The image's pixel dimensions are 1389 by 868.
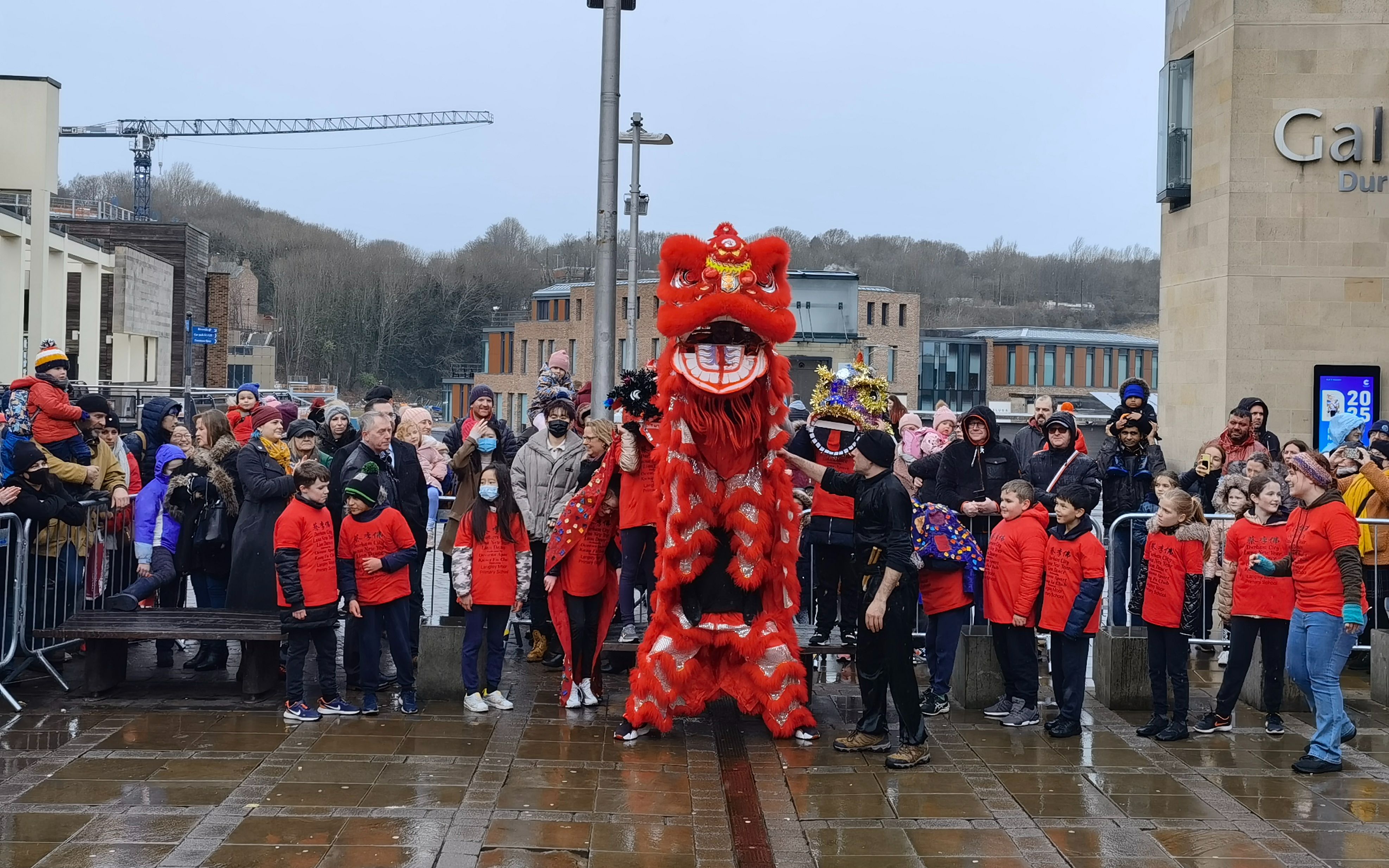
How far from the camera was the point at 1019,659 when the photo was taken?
903cm

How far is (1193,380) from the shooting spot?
17.2 meters

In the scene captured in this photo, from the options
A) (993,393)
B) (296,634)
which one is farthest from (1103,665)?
(993,393)

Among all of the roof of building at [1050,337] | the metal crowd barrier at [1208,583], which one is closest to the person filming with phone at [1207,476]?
the metal crowd barrier at [1208,583]

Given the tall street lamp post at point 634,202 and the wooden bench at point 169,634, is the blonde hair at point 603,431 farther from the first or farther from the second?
the tall street lamp post at point 634,202

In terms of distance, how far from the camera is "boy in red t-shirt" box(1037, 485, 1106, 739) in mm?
8570

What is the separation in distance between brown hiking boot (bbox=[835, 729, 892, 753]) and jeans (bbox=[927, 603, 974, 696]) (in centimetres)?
113

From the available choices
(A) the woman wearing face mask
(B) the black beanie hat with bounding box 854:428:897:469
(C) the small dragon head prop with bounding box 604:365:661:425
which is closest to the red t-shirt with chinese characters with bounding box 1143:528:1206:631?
(A) the woman wearing face mask

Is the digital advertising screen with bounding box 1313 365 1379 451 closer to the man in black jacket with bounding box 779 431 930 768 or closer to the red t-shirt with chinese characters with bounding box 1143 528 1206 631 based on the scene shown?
the red t-shirt with chinese characters with bounding box 1143 528 1206 631

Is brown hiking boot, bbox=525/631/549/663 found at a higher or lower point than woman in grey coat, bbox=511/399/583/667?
lower

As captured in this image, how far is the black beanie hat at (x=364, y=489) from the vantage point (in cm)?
883

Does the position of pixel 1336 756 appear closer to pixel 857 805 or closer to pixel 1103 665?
pixel 1103 665

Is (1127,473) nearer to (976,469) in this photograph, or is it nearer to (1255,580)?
(976,469)

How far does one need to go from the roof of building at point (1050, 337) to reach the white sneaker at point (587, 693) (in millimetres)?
79967

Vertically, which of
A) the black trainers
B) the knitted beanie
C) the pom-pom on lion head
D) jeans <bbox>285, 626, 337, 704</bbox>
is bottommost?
the black trainers
